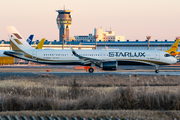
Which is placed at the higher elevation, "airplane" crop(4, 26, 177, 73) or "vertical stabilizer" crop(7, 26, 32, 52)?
"vertical stabilizer" crop(7, 26, 32, 52)

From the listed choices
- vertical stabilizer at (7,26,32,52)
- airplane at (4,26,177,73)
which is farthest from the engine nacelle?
vertical stabilizer at (7,26,32,52)

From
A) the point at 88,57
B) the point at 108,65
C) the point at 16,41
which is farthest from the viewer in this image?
the point at 16,41

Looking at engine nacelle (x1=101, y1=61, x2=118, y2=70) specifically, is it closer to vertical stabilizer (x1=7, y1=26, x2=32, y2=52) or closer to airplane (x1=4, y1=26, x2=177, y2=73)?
airplane (x1=4, y1=26, x2=177, y2=73)

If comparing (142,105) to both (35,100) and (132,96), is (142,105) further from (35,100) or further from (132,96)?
(35,100)

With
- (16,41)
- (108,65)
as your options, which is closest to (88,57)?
(108,65)

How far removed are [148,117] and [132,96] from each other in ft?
12.5

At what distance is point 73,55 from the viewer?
169 feet

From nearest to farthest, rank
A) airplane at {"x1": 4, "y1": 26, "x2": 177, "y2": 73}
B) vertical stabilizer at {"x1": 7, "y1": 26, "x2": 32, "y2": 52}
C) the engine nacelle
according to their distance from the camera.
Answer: the engine nacelle
airplane at {"x1": 4, "y1": 26, "x2": 177, "y2": 73}
vertical stabilizer at {"x1": 7, "y1": 26, "x2": 32, "y2": 52}

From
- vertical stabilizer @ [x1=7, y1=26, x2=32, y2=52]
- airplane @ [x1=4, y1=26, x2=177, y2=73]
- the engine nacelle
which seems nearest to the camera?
the engine nacelle

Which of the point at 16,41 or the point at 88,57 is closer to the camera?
the point at 88,57

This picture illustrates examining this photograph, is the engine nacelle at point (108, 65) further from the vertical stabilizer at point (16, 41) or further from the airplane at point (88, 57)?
the vertical stabilizer at point (16, 41)

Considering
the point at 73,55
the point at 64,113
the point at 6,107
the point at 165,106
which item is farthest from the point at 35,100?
the point at 73,55

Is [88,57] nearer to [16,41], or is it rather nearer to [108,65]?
[108,65]

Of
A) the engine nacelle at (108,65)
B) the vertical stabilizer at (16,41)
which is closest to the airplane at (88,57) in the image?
the vertical stabilizer at (16,41)
